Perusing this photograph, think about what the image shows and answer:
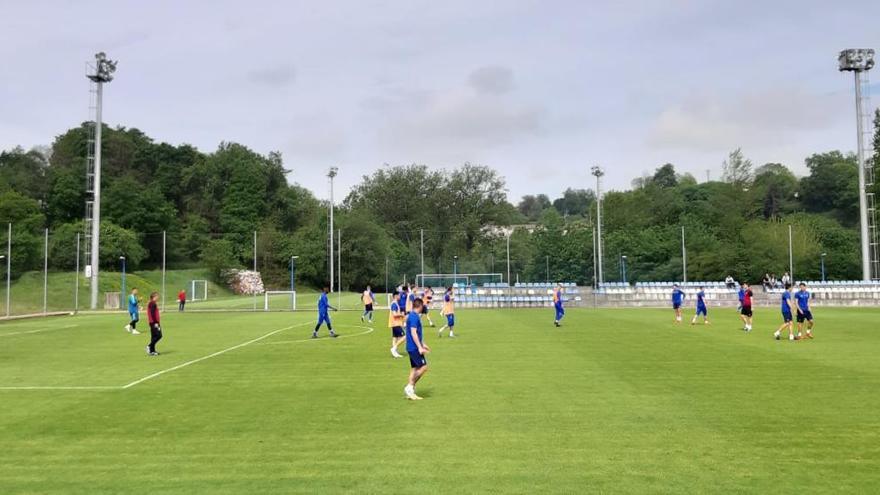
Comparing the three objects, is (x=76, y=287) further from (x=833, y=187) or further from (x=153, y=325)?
(x=833, y=187)

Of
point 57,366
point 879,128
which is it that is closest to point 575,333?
point 57,366

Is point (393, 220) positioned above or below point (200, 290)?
above

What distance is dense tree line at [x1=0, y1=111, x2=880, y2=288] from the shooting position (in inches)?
2463

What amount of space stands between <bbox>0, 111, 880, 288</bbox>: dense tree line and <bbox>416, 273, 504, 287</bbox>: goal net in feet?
5.51

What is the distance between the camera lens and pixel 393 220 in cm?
9856

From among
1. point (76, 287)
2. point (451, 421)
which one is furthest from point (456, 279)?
point (451, 421)

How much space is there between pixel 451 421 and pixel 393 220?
291 ft

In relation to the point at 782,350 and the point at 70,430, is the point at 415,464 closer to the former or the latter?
the point at 70,430

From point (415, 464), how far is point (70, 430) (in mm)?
5724

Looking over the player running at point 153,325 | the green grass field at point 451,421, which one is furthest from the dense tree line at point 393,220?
the green grass field at point 451,421

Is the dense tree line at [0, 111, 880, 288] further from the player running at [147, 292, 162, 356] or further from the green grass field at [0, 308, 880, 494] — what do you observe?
the green grass field at [0, 308, 880, 494]

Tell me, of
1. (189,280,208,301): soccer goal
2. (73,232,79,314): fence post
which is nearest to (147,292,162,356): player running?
(73,232,79,314): fence post

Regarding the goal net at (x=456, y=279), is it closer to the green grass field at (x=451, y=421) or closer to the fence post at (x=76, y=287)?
the fence post at (x=76, y=287)

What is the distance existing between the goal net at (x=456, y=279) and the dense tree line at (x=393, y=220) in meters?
1.68
